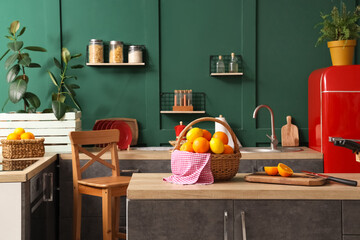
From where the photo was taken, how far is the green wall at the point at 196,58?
424cm

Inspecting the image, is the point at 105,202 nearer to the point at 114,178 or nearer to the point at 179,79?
the point at 114,178

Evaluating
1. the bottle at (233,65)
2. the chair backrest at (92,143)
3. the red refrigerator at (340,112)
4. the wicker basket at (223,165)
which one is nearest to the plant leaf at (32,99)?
the chair backrest at (92,143)

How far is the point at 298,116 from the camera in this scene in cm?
429

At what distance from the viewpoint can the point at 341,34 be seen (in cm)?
388

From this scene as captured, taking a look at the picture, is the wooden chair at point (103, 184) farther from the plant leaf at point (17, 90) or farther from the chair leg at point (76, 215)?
the plant leaf at point (17, 90)

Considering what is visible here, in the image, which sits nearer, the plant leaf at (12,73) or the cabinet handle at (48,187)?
the cabinet handle at (48,187)

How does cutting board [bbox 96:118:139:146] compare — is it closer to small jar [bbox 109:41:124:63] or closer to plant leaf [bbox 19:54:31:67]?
small jar [bbox 109:41:124:63]

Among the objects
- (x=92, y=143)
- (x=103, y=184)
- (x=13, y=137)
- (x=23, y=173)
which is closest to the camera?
(x=23, y=173)

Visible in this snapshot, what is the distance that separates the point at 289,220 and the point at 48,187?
2.07 meters

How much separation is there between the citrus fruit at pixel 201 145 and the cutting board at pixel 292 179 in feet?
0.83

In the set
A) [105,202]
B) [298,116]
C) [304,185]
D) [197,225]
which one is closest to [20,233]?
[105,202]

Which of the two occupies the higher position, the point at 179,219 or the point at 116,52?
the point at 116,52

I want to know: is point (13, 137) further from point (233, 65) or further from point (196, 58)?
point (233, 65)

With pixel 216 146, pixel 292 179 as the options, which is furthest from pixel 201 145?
pixel 292 179
